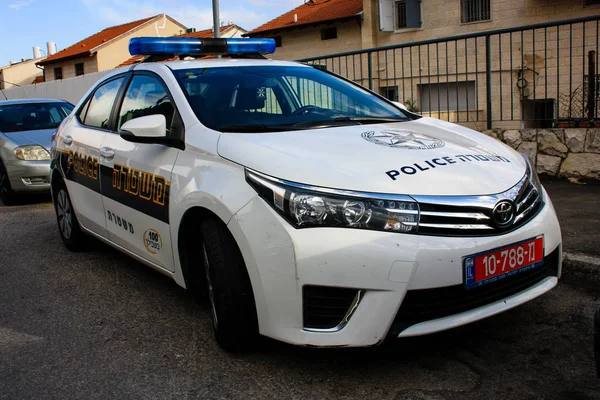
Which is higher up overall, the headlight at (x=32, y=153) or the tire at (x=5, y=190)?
the headlight at (x=32, y=153)

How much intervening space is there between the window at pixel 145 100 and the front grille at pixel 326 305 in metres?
1.54

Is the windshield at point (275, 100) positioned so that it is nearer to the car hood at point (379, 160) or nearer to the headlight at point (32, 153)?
the car hood at point (379, 160)

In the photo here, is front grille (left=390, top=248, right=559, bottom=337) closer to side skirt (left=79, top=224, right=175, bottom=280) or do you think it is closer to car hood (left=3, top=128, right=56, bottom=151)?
side skirt (left=79, top=224, right=175, bottom=280)

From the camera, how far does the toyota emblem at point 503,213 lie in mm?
2791

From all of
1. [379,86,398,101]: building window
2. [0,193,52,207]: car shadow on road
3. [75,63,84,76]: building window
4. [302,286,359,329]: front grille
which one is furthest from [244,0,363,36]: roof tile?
[302,286,359,329]: front grille

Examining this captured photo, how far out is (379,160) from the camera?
9.49ft

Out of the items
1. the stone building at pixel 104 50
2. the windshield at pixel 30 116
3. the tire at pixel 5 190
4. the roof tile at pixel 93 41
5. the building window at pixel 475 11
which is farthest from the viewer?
the roof tile at pixel 93 41

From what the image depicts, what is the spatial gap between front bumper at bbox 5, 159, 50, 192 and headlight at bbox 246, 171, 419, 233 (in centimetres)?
666

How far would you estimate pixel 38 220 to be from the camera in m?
7.36

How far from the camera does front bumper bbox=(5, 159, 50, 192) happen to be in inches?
332

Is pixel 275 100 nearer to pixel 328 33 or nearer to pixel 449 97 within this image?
pixel 449 97

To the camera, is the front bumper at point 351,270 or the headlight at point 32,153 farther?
the headlight at point 32,153

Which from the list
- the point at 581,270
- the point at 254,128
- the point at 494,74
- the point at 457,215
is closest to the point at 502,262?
the point at 457,215

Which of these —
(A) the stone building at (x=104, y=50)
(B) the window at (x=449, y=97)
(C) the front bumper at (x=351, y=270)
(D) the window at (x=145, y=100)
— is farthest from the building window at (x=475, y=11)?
(A) the stone building at (x=104, y=50)
